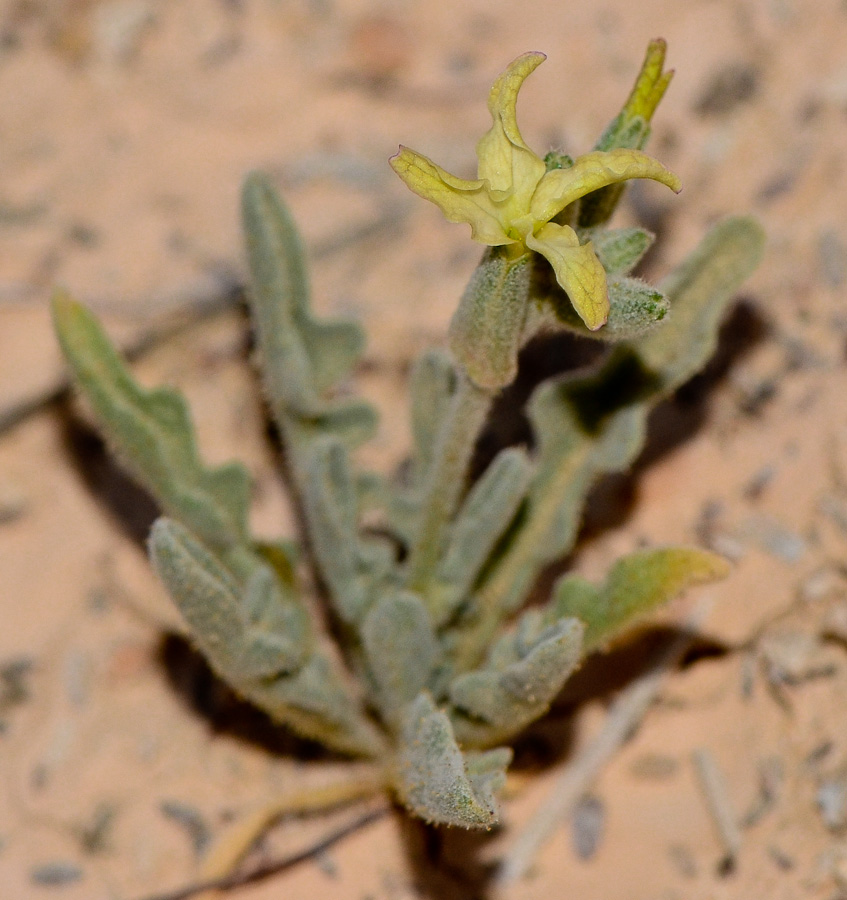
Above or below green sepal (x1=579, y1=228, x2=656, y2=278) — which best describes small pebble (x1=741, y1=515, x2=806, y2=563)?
below

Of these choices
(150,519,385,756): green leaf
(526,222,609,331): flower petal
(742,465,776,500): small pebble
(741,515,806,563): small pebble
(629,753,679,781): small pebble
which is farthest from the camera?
(742,465,776,500): small pebble

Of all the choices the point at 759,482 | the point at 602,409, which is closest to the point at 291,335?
the point at 602,409

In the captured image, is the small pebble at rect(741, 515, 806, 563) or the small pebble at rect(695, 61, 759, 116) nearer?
the small pebble at rect(741, 515, 806, 563)

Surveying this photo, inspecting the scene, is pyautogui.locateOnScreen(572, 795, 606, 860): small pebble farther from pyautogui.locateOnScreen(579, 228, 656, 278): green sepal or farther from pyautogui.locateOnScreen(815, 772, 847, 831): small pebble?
pyautogui.locateOnScreen(579, 228, 656, 278): green sepal

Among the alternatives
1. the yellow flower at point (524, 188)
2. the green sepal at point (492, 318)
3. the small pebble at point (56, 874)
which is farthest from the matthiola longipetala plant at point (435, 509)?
the small pebble at point (56, 874)

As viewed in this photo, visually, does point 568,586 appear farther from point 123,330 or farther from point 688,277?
point 123,330

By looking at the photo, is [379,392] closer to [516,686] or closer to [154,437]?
[154,437]

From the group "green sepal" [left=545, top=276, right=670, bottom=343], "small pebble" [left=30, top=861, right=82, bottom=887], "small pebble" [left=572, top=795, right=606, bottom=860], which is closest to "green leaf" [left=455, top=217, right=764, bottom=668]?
"small pebble" [left=572, top=795, right=606, bottom=860]
